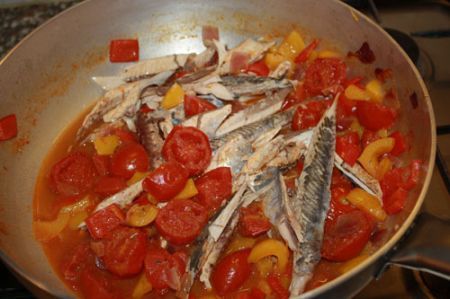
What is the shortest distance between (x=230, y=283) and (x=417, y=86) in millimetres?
1109

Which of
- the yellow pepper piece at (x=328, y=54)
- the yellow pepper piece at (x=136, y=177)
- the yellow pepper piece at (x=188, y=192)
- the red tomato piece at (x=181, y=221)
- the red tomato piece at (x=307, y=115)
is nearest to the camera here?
the red tomato piece at (x=181, y=221)

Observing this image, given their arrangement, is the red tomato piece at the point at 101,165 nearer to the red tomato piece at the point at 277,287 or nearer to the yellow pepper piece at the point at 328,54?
the red tomato piece at the point at 277,287

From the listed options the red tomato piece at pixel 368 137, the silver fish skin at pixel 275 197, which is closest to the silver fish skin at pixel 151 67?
the silver fish skin at pixel 275 197

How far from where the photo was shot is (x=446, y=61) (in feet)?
9.17

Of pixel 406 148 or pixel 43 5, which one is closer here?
pixel 406 148

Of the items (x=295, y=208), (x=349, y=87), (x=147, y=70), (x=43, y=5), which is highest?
(x=43, y=5)

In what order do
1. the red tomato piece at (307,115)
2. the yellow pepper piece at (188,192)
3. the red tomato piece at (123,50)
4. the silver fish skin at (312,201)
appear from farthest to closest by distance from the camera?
the red tomato piece at (123,50)
the red tomato piece at (307,115)
the yellow pepper piece at (188,192)
the silver fish skin at (312,201)

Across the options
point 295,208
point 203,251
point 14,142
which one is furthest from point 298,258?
point 14,142

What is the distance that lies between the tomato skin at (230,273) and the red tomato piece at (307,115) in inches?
26.7

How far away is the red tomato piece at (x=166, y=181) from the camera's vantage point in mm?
2111

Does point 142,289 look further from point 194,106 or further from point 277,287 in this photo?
point 194,106

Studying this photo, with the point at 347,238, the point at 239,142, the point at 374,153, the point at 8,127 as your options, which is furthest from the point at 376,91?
the point at 8,127

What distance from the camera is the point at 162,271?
1980 millimetres

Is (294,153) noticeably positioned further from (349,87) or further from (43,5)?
(43,5)
